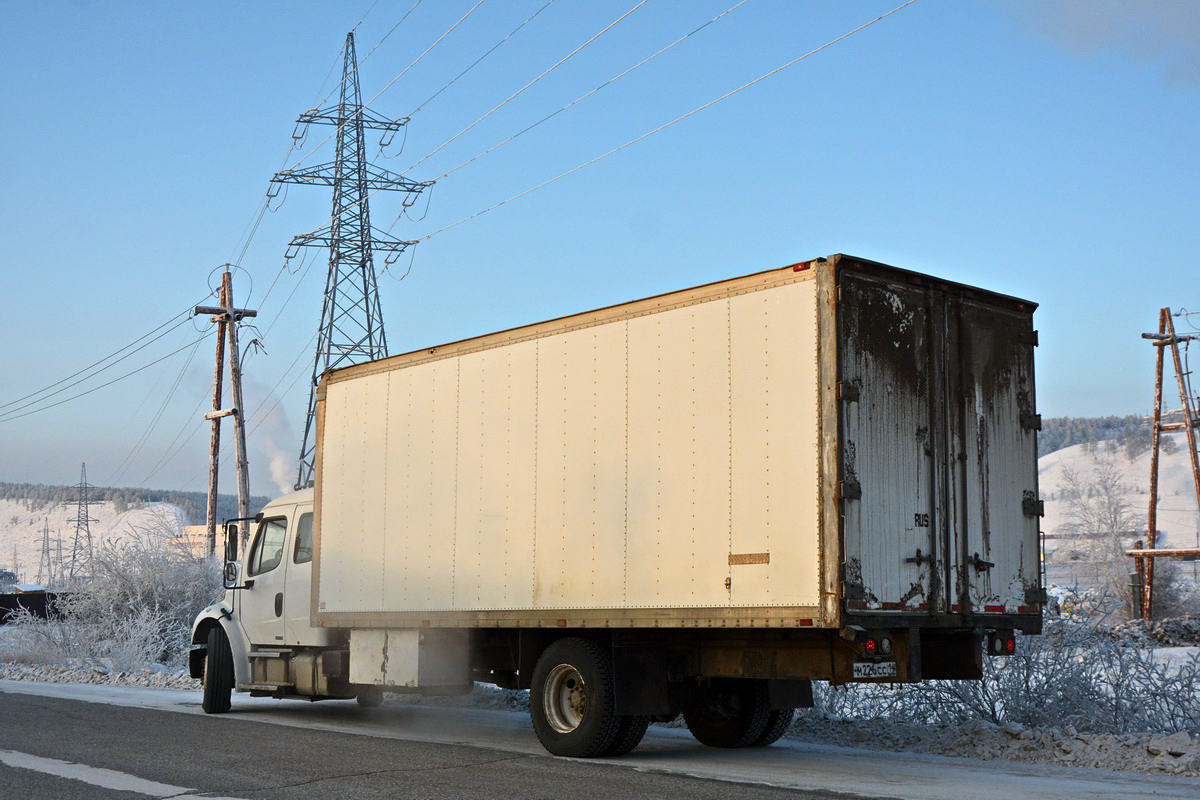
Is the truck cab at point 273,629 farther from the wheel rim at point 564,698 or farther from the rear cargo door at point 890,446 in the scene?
the rear cargo door at point 890,446

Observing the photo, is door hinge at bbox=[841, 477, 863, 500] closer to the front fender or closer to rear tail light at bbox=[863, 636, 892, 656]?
rear tail light at bbox=[863, 636, 892, 656]

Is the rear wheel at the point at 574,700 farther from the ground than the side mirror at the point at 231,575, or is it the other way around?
the side mirror at the point at 231,575

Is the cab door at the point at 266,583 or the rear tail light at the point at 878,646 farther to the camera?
the cab door at the point at 266,583

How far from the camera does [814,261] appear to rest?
8.99m

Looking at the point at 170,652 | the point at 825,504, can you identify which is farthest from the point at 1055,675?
the point at 170,652

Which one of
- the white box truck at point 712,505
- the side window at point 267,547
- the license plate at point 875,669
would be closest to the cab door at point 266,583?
the side window at point 267,547

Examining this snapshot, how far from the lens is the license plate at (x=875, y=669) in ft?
29.3

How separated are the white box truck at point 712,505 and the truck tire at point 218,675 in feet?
8.73

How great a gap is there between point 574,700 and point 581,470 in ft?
6.39

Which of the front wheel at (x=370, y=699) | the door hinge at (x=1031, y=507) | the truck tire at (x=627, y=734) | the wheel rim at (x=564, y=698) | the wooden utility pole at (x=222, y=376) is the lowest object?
the front wheel at (x=370, y=699)

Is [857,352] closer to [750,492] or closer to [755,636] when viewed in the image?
[750,492]

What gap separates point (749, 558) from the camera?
29.7 feet

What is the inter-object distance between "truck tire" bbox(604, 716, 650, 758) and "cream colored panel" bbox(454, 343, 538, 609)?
4.54 ft

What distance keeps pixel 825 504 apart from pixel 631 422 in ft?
6.90
